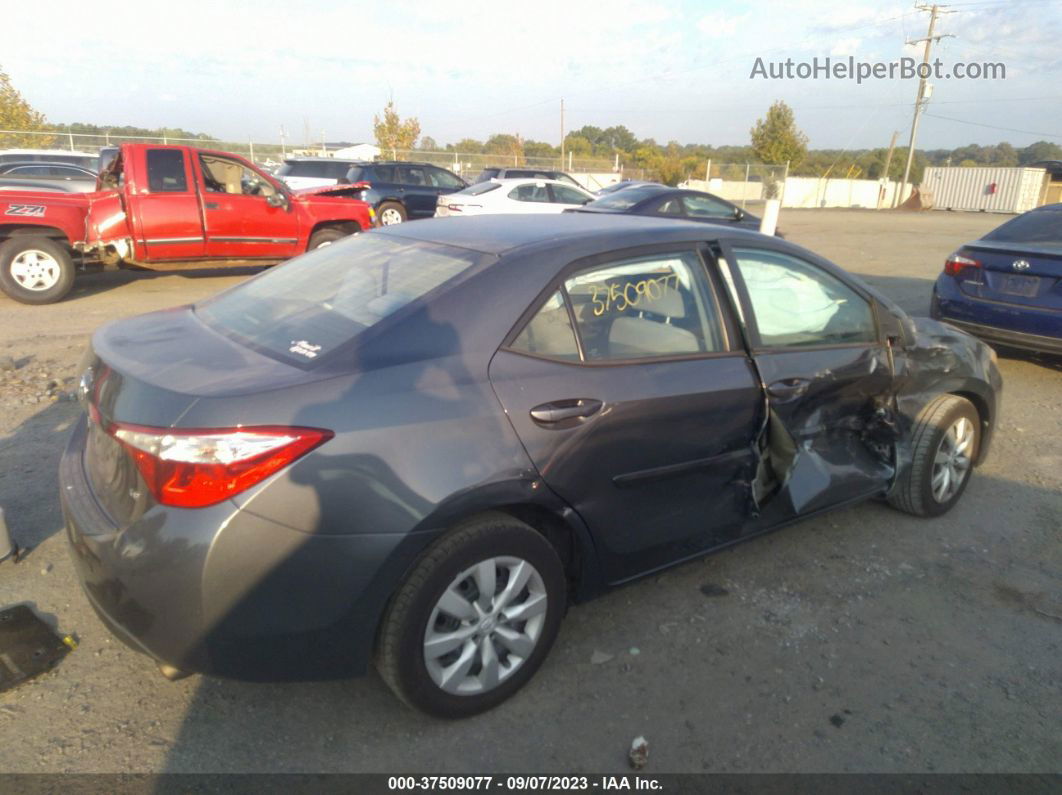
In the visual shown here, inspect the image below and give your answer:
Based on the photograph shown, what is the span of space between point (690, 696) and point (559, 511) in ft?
2.85

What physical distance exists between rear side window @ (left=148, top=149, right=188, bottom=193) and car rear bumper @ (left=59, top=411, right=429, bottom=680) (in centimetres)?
822

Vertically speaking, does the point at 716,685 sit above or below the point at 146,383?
below

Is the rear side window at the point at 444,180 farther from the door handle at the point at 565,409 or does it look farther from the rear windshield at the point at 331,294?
the door handle at the point at 565,409

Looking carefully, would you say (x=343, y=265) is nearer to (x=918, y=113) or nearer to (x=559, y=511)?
(x=559, y=511)

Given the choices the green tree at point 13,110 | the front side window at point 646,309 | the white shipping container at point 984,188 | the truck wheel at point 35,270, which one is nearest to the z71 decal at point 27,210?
the truck wheel at point 35,270

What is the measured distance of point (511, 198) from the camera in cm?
1412

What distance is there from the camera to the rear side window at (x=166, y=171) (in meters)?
9.27

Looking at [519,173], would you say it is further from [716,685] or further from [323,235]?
[716,685]

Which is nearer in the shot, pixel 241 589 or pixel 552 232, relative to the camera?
pixel 241 589

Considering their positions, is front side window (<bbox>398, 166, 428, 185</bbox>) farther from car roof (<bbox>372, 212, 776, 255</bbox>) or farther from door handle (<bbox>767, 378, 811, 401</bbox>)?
door handle (<bbox>767, 378, 811, 401</bbox>)

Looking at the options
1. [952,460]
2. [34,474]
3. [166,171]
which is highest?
[166,171]

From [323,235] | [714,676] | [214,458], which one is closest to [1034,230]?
[714,676]

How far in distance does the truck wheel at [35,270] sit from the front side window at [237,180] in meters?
2.07

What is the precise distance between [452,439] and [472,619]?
63 centimetres
